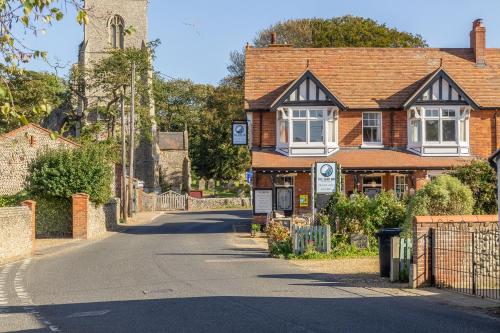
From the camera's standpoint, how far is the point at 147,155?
268 ft

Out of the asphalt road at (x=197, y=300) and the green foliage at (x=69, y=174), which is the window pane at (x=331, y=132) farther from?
the asphalt road at (x=197, y=300)

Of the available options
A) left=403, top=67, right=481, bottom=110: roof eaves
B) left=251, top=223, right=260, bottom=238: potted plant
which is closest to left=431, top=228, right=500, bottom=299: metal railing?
left=251, top=223, right=260, bottom=238: potted plant

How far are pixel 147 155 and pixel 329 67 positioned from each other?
4216 centimetres

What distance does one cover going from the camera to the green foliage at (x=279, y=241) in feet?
86.1

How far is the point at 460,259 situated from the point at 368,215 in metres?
10.9

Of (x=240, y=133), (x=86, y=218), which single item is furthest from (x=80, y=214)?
(x=240, y=133)

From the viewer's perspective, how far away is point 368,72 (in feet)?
139

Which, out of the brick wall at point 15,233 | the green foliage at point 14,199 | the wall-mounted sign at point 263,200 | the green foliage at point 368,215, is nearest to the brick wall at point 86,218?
the green foliage at point 14,199

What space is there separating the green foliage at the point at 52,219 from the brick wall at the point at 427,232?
23521 millimetres

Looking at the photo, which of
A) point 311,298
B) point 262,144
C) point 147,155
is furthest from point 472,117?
point 147,155

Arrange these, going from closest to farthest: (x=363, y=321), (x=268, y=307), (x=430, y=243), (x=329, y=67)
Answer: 1. (x=363, y=321)
2. (x=268, y=307)
3. (x=430, y=243)
4. (x=329, y=67)

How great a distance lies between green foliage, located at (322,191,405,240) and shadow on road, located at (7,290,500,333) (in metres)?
12.6

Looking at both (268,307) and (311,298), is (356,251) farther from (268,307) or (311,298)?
(268,307)

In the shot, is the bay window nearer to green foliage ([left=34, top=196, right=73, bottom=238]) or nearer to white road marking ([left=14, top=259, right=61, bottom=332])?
green foliage ([left=34, top=196, right=73, bottom=238])
